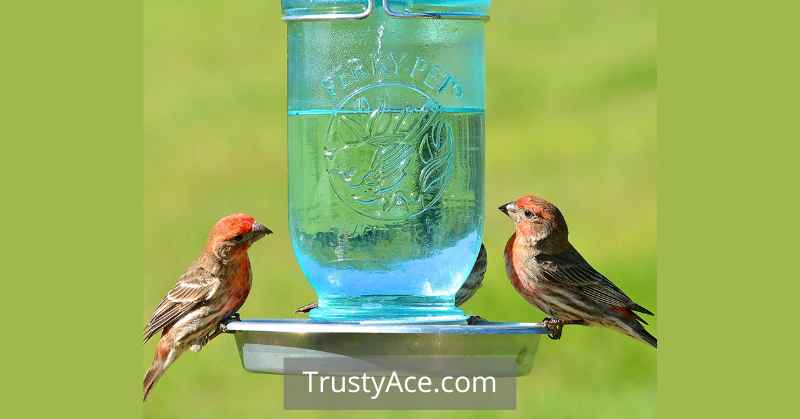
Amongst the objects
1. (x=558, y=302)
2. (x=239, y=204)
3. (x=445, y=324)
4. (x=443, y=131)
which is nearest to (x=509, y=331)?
(x=445, y=324)

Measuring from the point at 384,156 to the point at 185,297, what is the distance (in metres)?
2.02

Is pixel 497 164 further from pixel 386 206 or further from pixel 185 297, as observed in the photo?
pixel 386 206

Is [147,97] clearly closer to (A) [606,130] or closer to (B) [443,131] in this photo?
(A) [606,130]

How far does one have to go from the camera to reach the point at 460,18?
8.22 m

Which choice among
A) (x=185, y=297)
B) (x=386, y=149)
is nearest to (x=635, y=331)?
(x=185, y=297)

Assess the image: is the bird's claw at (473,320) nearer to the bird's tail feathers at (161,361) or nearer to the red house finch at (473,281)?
the bird's tail feathers at (161,361)

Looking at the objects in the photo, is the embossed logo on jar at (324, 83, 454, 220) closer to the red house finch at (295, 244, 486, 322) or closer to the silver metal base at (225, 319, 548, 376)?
the silver metal base at (225, 319, 548, 376)

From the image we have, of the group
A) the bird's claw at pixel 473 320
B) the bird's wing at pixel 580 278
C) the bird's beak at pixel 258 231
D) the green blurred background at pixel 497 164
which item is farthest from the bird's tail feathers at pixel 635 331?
the green blurred background at pixel 497 164

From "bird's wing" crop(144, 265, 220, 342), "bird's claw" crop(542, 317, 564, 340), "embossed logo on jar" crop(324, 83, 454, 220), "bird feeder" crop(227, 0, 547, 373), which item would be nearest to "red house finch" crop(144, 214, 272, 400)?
"bird's wing" crop(144, 265, 220, 342)

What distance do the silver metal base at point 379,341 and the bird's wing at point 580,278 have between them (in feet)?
7.26

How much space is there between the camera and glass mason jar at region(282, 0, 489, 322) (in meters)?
8.06

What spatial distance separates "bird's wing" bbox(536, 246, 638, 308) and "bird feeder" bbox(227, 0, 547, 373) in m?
1.82

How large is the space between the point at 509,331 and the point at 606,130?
393 inches

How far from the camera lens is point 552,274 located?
10109 millimetres
